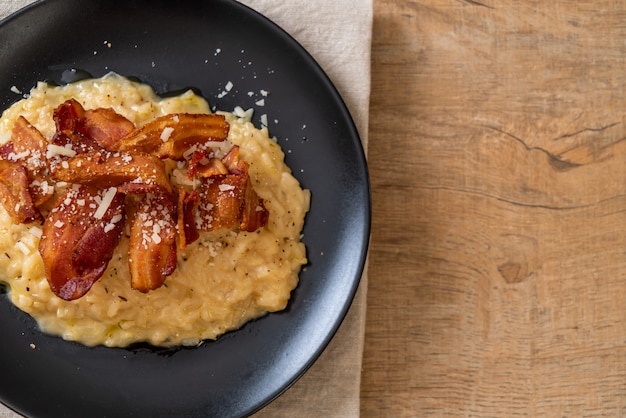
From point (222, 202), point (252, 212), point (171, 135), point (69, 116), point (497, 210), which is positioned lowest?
point (497, 210)

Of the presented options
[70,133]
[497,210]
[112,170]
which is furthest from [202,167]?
[497,210]

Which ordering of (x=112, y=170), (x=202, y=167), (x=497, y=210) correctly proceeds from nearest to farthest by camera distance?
(x=112, y=170), (x=202, y=167), (x=497, y=210)

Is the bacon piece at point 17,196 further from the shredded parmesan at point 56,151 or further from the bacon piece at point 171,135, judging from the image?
the bacon piece at point 171,135

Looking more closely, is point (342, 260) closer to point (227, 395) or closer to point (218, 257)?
point (218, 257)

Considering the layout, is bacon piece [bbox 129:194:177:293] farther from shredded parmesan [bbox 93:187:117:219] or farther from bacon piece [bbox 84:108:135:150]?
bacon piece [bbox 84:108:135:150]

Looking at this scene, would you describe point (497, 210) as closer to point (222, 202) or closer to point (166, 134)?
point (222, 202)

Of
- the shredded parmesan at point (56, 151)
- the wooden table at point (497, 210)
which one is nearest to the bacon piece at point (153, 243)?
the shredded parmesan at point (56, 151)

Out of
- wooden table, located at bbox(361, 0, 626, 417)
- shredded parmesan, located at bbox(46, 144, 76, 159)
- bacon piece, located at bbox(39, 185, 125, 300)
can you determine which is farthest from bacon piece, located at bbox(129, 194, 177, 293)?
wooden table, located at bbox(361, 0, 626, 417)
